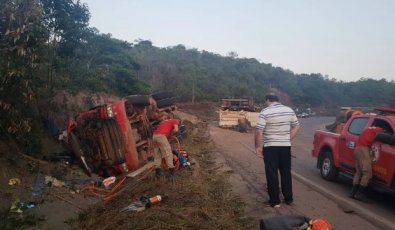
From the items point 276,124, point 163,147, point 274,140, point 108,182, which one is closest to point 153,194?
point 163,147

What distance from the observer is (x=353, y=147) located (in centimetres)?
920

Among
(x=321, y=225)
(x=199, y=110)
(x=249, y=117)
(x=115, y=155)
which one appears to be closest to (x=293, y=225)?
(x=321, y=225)

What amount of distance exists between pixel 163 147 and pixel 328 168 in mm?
4050

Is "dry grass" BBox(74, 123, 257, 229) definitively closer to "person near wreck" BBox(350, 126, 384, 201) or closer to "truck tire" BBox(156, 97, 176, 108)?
"person near wreck" BBox(350, 126, 384, 201)

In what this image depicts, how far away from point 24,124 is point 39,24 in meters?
2.33

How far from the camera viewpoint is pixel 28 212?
7.03m

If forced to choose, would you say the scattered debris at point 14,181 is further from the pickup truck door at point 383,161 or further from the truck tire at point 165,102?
the pickup truck door at point 383,161

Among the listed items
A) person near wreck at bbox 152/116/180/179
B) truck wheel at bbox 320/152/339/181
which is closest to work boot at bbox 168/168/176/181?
person near wreck at bbox 152/116/180/179

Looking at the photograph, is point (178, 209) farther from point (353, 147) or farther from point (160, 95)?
point (160, 95)

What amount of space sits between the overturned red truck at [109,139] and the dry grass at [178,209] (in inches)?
42.6

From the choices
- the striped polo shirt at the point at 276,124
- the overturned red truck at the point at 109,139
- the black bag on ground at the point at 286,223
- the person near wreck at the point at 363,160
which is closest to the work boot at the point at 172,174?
the overturned red truck at the point at 109,139

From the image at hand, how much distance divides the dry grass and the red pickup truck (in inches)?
104

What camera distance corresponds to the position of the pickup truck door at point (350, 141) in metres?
9.23

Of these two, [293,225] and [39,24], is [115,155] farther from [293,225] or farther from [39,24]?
[293,225]
